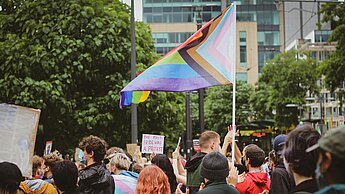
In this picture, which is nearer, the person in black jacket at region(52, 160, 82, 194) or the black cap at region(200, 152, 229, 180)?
the black cap at region(200, 152, 229, 180)

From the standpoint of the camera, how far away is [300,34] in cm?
10938

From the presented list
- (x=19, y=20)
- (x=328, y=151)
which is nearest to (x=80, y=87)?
(x=19, y=20)

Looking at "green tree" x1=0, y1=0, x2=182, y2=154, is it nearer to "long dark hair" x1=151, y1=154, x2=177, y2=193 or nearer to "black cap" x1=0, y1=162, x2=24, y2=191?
"long dark hair" x1=151, y1=154, x2=177, y2=193

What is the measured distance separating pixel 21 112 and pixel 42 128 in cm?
1398

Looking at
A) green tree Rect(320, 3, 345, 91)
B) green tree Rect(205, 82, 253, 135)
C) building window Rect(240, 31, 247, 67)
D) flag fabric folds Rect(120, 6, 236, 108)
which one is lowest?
green tree Rect(205, 82, 253, 135)

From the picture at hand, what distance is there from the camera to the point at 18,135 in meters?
6.97

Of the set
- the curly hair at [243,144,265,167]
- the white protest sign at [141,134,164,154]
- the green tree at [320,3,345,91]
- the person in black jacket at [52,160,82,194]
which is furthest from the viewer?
the green tree at [320,3,345,91]

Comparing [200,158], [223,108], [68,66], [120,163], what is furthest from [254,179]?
[223,108]

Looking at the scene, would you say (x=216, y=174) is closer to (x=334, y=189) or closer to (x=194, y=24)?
(x=334, y=189)

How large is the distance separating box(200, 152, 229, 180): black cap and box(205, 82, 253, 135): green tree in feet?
205

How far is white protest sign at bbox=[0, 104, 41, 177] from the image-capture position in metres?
6.90

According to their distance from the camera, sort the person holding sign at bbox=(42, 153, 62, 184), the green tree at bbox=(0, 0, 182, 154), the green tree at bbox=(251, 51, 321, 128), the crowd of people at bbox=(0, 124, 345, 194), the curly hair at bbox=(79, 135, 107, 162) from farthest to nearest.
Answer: the green tree at bbox=(251, 51, 321, 128)
the green tree at bbox=(0, 0, 182, 154)
the person holding sign at bbox=(42, 153, 62, 184)
the curly hair at bbox=(79, 135, 107, 162)
the crowd of people at bbox=(0, 124, 345, 194)

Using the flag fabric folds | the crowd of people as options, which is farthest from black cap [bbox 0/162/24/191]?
the flag fabric folds

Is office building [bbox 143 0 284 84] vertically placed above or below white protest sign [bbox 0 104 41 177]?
above
